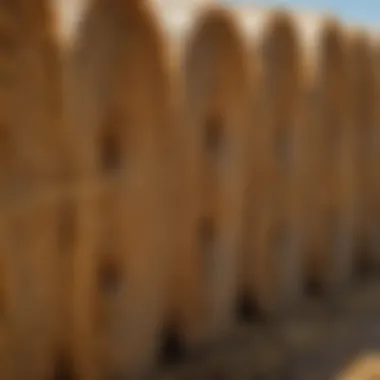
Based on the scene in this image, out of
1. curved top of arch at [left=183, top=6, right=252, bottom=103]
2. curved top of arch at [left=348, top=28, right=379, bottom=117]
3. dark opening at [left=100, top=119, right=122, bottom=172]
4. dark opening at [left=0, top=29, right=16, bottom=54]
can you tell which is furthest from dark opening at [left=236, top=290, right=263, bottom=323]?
dark opening at [left=0, top=29, right=16, bottom=54]

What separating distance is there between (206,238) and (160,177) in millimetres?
309

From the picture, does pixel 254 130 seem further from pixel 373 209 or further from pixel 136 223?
pixel 373 209

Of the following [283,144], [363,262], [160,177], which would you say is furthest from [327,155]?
[160,177]

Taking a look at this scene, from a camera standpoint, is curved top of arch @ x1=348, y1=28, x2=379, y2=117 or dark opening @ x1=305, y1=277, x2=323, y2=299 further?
curved top of arch @ x1=348, y1=28, x2=379, y2=117

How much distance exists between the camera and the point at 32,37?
1760mm

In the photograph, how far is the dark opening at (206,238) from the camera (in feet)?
7.83

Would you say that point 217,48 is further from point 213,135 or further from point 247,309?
point 247,309

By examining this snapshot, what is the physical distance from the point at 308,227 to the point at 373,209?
0.60 m

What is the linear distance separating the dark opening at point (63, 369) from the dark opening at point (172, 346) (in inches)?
14.9

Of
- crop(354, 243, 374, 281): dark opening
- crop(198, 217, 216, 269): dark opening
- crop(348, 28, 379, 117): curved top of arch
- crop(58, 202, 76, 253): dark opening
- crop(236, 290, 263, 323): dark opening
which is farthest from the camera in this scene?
crop(354, 243, 374, 281): dark opening

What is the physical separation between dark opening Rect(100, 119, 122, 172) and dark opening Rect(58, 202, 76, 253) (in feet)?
0.52

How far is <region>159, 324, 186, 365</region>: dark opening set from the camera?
2277mm

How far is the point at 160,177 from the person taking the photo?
2195 mm

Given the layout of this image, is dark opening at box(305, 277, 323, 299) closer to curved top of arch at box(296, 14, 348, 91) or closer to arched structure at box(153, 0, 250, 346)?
arched structure at box(153, 0, 250, 346)
